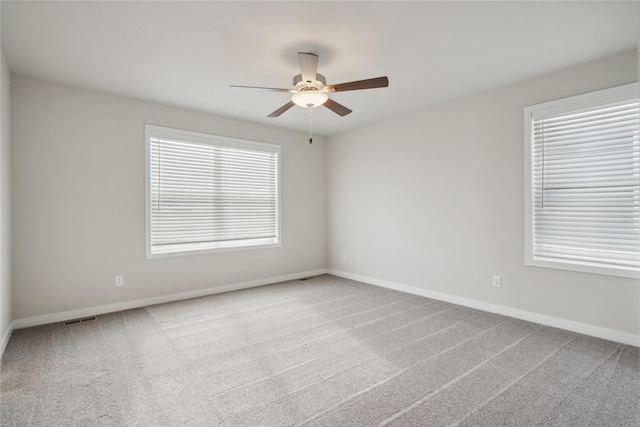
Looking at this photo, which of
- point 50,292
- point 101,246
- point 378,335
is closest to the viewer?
point 378,335

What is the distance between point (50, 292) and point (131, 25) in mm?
2925

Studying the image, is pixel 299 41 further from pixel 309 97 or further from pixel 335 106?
pixel 335 106

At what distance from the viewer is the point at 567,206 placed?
3176 millimetres

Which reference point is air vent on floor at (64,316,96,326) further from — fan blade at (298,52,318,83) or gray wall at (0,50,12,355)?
fan blade at (298,52,318,83)

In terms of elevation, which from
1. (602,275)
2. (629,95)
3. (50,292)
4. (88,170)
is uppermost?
(629,95)

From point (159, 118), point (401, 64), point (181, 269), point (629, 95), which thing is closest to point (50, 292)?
point (181, 269)

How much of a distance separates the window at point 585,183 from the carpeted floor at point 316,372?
0.79 m

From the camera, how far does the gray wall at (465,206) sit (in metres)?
3.05

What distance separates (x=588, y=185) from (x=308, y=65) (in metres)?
2.90

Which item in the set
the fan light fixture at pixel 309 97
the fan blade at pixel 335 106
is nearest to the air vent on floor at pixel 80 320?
the fan light fixture at pixel 309 97

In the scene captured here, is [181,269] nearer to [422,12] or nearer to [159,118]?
[159,118]

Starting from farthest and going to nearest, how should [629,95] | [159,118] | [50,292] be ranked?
[159,118], [50,292], [629,95]

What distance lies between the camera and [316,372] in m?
2.38

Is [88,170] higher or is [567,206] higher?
[88,170]
